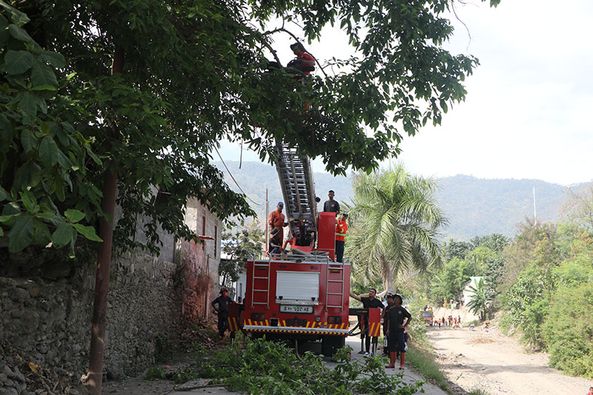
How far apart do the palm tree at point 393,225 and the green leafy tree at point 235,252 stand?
17.5ft

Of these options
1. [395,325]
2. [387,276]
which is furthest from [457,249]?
[395,325]

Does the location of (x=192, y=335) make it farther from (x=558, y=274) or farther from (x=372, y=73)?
(x=558, y=274)

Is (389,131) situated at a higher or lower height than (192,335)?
higher

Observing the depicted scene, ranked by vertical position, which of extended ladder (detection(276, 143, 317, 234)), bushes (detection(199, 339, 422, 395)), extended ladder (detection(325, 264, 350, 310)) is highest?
extended ladder (detection(276, 143, 317, 234))

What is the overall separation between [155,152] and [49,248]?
2.07m

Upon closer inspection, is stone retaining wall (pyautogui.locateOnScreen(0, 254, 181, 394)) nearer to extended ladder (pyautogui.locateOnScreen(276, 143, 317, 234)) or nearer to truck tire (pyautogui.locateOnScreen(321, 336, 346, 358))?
extended ladder (pyautogui.locateOnScreen(276, 143, 317, 234))

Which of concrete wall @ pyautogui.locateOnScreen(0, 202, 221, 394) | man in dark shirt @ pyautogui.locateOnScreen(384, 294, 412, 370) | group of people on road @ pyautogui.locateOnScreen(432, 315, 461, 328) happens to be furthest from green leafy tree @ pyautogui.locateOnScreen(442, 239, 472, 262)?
man in dark shirt @ pyautogui.locateOnScreen(384, 294, 412, 370)

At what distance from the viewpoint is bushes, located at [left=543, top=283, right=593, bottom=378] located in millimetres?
29062

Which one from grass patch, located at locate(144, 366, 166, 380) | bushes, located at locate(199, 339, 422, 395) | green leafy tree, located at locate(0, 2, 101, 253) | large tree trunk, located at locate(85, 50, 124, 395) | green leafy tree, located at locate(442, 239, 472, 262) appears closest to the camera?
Result: green leafy tree, located at locate(0, 2, 101, 253)

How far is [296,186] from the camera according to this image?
51.8ft

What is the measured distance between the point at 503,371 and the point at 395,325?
18951mm

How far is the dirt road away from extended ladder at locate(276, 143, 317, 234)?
704 centimetres

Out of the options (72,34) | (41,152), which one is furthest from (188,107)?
(41,152)

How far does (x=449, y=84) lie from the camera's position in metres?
9.33
